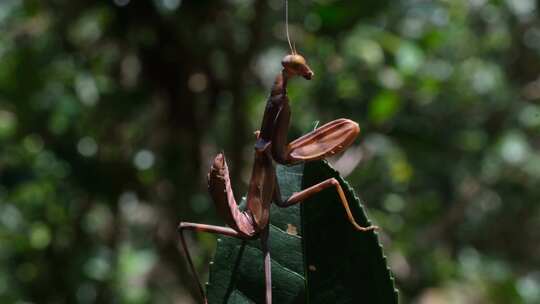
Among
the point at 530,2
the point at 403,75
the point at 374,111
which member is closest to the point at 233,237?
the point at 374,111

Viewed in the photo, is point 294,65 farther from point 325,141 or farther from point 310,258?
point 310,258

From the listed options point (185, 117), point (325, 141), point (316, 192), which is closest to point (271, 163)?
point (325, 141)

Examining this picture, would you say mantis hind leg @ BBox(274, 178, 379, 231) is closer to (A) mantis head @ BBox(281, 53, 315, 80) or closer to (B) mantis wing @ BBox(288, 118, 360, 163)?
(B) mantis wing @ BBox(288, 118, 360, 163)

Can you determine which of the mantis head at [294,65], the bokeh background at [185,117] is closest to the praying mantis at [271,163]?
the mantis head at [294,65]

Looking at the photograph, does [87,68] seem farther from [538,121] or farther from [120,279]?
[538,121]

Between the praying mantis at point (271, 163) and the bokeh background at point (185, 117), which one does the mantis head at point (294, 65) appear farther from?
the bokeh background at point (185, 117)

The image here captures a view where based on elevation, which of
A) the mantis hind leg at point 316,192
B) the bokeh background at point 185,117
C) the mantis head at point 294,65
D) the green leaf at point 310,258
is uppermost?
the mantis head at point 294,65
